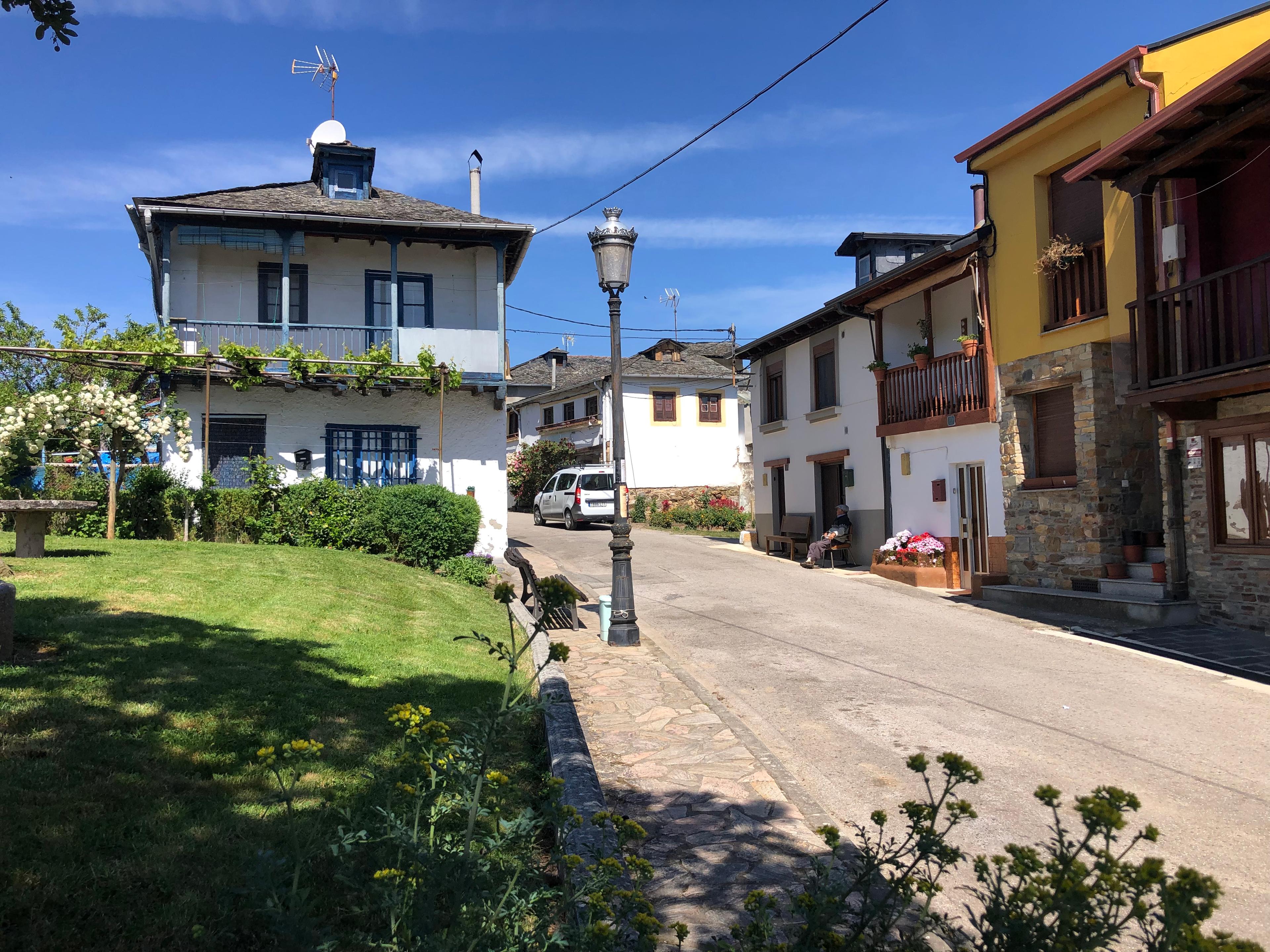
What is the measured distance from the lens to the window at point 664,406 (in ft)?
116

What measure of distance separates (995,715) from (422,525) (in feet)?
33.9

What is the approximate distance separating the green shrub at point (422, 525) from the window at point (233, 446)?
9.67 feet

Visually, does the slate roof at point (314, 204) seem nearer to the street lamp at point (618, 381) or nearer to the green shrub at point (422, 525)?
the green shrub at point (422, 525)

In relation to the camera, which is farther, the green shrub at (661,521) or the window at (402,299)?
the green shrub at (661,521)

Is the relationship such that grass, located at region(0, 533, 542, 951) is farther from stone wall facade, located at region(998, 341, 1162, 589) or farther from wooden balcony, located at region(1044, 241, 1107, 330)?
wooden balcony, located at region(1044, 241, 1107, 330)

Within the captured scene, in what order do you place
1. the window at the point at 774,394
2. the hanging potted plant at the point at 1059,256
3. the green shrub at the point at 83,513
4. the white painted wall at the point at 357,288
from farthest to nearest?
the window at the point at 774,394 → the white painted wall at the point at 357,288 → the green shrub at the point at 83,513 → the hanging potted plant at the point at 1059,256

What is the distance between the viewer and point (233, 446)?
16219 mm

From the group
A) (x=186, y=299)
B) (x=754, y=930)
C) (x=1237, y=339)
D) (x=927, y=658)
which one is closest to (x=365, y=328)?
(x=186, y=299)

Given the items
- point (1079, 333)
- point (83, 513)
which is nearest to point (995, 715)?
point (1079, 333)

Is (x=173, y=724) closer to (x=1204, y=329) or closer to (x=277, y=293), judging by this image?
(x=1204, y=329)

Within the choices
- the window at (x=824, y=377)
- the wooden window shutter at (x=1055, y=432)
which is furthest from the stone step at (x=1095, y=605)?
the window at (x=824, y=377)

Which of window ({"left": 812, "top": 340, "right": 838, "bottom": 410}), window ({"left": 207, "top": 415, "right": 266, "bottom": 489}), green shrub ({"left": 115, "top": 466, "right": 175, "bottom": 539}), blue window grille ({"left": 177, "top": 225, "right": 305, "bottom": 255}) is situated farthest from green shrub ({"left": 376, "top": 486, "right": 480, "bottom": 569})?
window ({"left": 812, "top": 340, "right": 838, "bottom": 410})

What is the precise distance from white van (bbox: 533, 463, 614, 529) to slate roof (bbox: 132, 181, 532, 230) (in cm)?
1105

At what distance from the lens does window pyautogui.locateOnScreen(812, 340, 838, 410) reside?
67.4 feet
